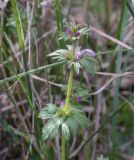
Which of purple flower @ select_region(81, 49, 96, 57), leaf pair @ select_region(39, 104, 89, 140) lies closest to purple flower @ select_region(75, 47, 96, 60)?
purple flower @ select_region(81, 49, 96, 57)

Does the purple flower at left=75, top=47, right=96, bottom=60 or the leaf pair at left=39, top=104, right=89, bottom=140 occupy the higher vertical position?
the purple flower at left=75, top=47, right=96, bottom=60

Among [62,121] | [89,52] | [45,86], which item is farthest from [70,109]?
[45,86]

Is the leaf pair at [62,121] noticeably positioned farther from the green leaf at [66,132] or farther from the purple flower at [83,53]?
the purple flower at [83,53]

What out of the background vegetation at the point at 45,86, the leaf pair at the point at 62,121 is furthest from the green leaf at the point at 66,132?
the background vegetation at the point at 45,86

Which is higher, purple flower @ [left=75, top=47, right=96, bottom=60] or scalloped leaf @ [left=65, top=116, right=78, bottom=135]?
purple flower @ [left=75, top=47, right=96, bottom=60]

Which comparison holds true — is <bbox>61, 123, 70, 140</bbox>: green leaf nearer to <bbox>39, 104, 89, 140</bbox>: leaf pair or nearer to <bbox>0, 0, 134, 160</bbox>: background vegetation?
<bbox>39, 104, 89, 140</bbox>: leaf pair

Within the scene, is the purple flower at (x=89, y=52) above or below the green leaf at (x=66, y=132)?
above

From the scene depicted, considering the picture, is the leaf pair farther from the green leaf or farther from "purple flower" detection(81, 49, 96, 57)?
"purple flower" detection(81, 49, 96, 57)

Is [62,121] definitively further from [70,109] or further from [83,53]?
[83,53]

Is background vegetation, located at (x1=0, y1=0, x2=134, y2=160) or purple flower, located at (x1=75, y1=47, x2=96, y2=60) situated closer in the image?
purple flower, located at (x1=75, y1=47, x2=96, y2=60)
